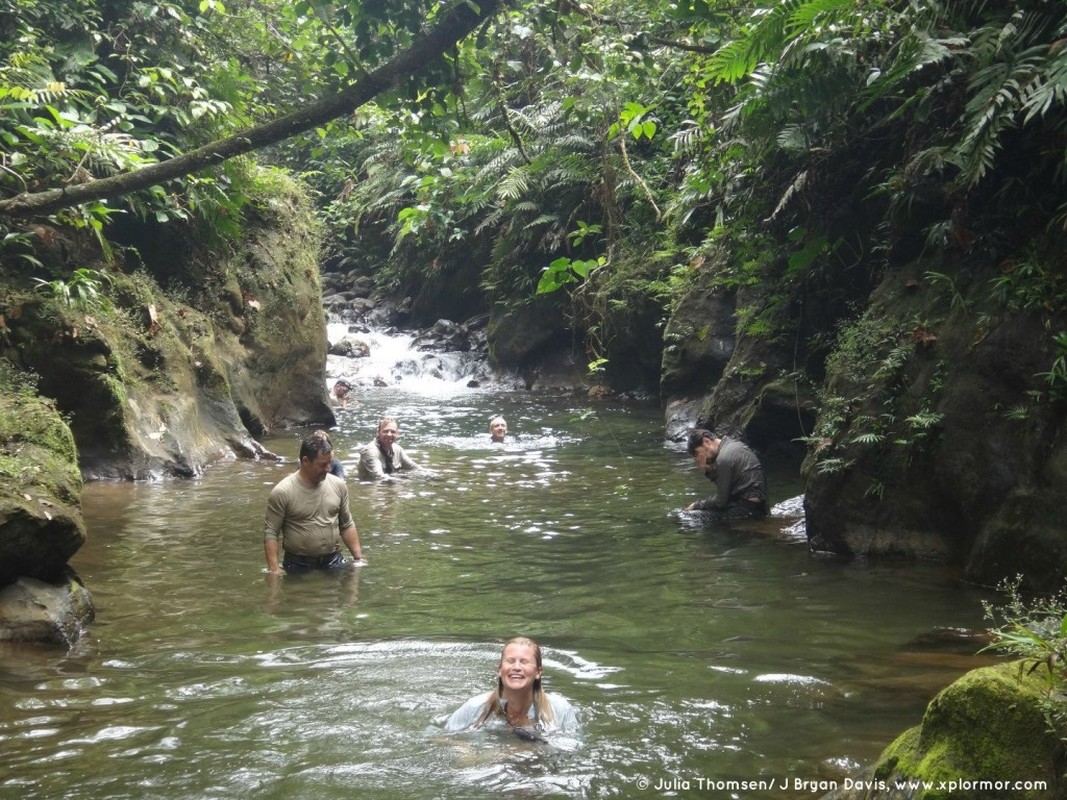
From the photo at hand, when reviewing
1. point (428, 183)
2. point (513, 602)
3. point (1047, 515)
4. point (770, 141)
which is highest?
point (770, 141)

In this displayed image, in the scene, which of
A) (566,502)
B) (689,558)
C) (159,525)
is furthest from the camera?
(566,502)

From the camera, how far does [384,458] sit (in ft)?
43.5

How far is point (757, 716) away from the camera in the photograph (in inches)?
199

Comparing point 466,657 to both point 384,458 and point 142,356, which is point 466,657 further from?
point 142,356

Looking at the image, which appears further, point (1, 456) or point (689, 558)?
point (689, 558)

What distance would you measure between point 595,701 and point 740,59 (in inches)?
212

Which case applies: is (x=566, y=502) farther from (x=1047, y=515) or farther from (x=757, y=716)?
(x=757, y=716)

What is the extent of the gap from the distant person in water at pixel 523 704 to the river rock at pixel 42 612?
2.88 meters

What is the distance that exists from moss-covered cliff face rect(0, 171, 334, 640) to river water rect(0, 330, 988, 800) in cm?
94

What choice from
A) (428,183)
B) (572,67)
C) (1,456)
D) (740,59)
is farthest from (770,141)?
(1,456)

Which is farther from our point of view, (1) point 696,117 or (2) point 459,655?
(1) point 696,117

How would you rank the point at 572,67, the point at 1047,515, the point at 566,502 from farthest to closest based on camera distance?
the point at 566,502 → the point at 572,67 → the point at 1047,515

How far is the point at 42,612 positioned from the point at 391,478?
686 cm

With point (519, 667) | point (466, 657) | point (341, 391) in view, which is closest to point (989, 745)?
point (519, 667)
